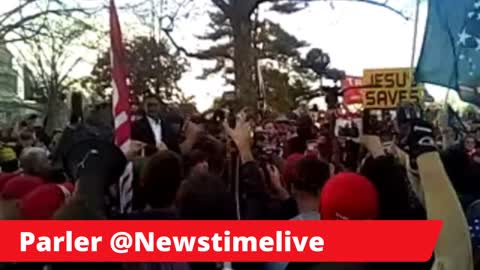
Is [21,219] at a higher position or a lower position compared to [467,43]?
lower

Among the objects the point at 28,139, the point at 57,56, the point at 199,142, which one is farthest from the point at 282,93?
the point at 199,142

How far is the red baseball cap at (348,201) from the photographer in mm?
3748

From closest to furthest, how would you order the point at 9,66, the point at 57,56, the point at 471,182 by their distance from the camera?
the point at 471,182, the point at 57,56, the point at 9,66

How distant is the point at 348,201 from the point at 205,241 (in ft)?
2.30

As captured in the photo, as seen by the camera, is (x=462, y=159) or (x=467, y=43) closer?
(x=462, y=159)

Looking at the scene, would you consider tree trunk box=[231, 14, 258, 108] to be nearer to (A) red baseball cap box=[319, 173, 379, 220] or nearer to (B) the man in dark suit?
(B) the man in dark suit

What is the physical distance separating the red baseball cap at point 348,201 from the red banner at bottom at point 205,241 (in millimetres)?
45

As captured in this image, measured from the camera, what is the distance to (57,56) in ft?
138

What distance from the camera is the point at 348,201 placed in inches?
148

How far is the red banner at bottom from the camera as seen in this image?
12.6ft

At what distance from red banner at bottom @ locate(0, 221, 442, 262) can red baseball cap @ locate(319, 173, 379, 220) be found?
5 cm

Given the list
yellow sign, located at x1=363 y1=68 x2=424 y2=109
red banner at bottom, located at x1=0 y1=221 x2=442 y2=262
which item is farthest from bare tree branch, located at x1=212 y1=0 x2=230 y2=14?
red banner at bottom, located at x1=0 y1=221 x2=442 y2=262

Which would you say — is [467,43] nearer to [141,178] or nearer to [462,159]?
[462,159]

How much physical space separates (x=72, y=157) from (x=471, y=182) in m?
2.49
